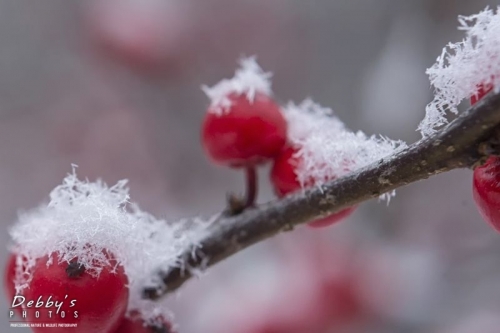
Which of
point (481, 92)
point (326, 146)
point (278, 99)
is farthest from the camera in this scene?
point (278, 99)

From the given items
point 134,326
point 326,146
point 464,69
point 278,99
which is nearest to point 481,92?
point 464,69

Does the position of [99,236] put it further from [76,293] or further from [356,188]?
[356,188]

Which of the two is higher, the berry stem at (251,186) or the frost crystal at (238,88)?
the frost crystal at (238,88)

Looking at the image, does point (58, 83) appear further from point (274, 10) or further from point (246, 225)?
point (246, 225)

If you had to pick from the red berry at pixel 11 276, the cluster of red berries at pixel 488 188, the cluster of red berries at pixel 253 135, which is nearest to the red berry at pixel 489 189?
the cluster of red berries at pixel 488 188

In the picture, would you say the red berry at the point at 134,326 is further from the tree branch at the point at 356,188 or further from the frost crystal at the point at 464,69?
the frost crystal at the point at 464,69

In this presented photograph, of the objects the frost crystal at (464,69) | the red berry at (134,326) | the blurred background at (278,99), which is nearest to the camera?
the frost crystal at (464,69)

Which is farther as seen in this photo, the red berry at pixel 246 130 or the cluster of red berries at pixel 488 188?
the red berry at pixel 246 130
